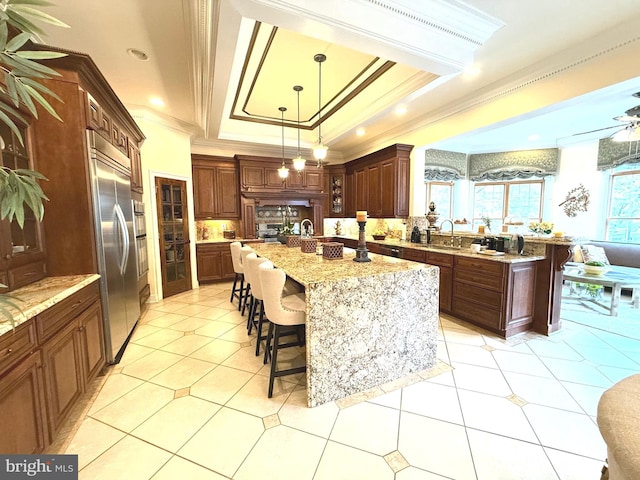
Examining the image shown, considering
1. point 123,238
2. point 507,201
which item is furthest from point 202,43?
→ point 507,201

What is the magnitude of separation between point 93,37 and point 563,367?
523cm

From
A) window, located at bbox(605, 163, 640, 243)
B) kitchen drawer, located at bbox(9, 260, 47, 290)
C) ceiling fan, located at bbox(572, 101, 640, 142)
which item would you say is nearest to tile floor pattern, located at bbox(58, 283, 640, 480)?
kitchen drawer, located at bbox(9, 260, 47, 290)

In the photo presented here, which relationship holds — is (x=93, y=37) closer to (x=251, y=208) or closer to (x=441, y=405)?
(x=251, y=208)

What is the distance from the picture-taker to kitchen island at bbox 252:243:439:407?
197 centimetres

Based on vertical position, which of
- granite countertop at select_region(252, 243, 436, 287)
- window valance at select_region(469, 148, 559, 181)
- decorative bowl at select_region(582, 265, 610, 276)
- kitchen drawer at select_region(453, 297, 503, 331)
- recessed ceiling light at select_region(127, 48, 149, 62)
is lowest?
kitchen drawer at select_region(453, 297, 503, 331)

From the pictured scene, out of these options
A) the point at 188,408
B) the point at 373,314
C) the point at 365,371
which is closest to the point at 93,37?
the point at 188,408

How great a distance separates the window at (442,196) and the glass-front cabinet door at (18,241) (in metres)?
7.10

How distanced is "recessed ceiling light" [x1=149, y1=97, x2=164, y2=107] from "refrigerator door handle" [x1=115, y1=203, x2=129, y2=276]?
189cm

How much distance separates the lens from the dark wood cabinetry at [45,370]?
1286 millimetres

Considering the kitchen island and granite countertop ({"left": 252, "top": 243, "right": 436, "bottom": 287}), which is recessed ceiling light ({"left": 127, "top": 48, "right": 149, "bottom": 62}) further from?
the kitchen island

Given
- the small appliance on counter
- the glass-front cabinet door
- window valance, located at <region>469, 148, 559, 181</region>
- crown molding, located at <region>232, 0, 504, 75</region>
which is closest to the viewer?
the glass-front cabinet door

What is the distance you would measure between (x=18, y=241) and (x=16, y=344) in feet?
3.55

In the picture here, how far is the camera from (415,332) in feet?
7.78

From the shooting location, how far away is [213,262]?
543 centimetres
